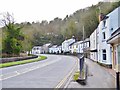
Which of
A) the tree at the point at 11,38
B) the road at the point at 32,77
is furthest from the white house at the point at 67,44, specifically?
the road at the point at 32,77

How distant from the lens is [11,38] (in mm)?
69312

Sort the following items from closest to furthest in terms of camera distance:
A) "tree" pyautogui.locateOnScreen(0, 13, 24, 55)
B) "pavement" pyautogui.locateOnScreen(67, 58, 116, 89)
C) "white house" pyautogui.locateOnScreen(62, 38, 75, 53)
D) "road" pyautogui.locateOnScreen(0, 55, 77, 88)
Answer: "pavement" pyautogui.locateOnScreen(67, 58, 116, 89), "road" pyautogui.locateOnScreen(0, 55, 77, 88), "tree" pyautogui.locateOnScreen(0, 13, 24, 55), "white house" pyautogui.locateOnScreen(62, 38, 75, 53)

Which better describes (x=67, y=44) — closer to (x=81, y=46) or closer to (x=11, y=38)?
(x=81, y=46)

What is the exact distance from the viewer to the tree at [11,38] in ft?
222

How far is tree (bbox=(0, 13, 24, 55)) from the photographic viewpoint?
2667 inches

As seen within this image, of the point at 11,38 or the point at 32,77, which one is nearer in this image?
the point at 32,77

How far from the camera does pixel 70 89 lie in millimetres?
13539

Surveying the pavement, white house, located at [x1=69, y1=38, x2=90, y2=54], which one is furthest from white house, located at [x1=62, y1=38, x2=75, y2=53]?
the pavement

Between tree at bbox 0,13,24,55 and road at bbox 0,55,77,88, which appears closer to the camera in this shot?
road at bbox 0,55,77,88

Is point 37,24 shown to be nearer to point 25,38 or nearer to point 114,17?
point 25,38

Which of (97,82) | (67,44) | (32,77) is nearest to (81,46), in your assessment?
(67,44)

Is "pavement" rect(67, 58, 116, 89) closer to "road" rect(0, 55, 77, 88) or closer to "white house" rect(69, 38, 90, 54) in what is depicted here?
"road" rect(0, 55, 77, 88)

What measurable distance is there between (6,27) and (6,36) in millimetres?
3348

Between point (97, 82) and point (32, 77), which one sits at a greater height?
point (97, 82)
